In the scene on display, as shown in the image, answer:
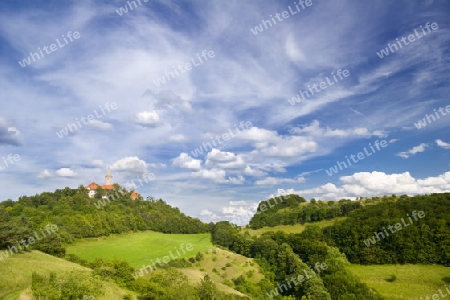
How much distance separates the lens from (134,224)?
12538cm

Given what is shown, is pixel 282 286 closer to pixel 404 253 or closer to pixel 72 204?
pixel 404 253

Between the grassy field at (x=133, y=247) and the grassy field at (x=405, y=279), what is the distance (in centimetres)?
5144

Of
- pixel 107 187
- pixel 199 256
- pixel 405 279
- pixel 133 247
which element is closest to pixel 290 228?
pixel 199 256

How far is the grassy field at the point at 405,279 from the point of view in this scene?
212ft

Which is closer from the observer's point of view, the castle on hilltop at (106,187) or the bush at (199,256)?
the bush at (199,256)

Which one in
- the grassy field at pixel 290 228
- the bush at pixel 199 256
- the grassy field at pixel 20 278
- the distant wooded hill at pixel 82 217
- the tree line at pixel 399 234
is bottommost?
the tree line at pixel 399 234

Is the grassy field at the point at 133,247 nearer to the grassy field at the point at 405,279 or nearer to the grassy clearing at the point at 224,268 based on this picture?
the grassy clearing at the point at 224,268

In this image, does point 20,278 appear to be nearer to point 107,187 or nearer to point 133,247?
point 133,247

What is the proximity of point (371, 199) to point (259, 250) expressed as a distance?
8616 cm

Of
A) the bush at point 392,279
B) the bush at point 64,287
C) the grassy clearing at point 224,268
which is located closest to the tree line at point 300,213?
the grassy clearing at point 224,268

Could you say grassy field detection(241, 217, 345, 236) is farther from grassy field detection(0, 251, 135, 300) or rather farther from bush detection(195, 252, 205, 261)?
grassy field detection(0, 251, 135, 300)

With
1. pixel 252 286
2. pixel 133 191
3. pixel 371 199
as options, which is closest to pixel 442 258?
pixel 252 286

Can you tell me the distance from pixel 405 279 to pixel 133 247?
80722mm

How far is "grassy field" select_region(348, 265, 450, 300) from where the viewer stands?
64531 mm
